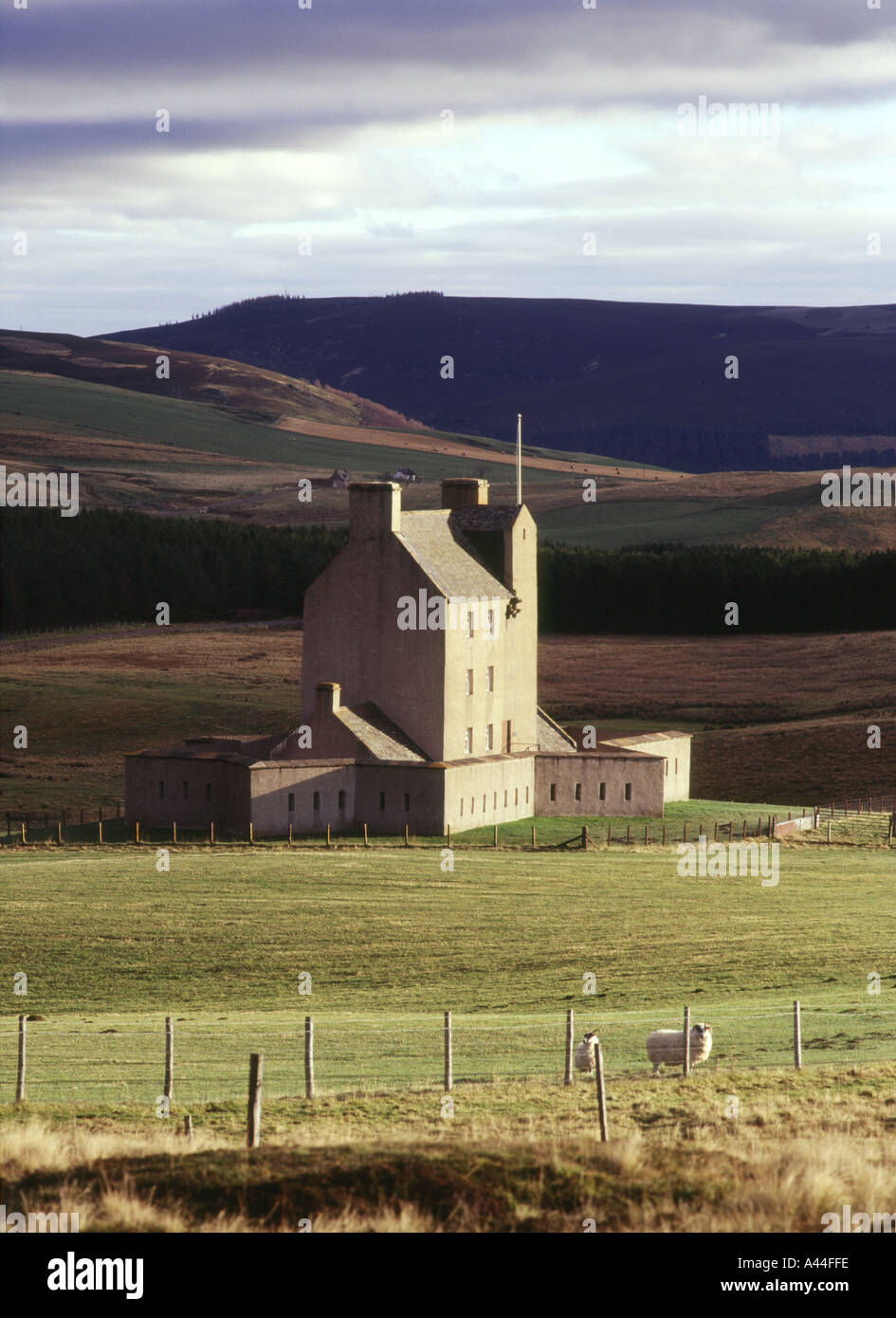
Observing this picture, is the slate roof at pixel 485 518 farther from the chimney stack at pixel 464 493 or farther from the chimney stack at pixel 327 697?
the chimney stack at pixel 327 697

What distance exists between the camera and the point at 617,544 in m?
198

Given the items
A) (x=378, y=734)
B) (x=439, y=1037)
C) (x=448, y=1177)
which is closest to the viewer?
(x=448, y=1177)

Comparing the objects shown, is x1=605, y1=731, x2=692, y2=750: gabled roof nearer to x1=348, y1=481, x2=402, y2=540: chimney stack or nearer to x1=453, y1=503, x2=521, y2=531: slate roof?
x1=453, y1=503, x2=521, y2=531: slate roof

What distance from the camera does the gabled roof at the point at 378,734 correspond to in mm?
64188

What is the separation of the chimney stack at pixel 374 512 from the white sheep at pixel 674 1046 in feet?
132

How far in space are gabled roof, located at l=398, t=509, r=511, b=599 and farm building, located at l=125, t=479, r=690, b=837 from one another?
0.08 meters

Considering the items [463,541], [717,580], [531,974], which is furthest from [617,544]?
[531,974]

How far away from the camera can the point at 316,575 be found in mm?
157375

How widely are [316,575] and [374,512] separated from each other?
9090 cm

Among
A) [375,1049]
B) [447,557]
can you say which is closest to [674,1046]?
[375,1049]

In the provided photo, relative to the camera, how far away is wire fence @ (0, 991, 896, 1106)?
26938mm

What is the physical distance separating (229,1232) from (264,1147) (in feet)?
10.4

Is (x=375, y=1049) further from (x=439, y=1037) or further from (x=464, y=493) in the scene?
(x=464, y=493)
